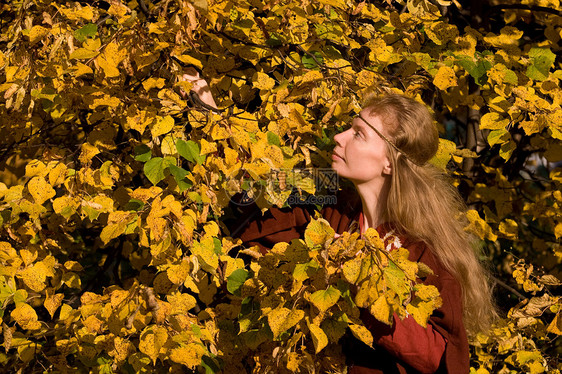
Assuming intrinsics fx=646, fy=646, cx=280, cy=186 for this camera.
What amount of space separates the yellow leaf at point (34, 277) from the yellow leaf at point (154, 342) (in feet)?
1.44

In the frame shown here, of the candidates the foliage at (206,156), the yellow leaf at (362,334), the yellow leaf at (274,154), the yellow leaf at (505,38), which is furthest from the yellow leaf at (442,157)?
the yellow leaf at (362,334)

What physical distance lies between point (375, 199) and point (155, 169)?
79 centimetres

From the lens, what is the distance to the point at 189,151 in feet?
5.45

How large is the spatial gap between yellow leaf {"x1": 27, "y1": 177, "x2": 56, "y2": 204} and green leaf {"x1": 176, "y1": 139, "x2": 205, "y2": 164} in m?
0.42

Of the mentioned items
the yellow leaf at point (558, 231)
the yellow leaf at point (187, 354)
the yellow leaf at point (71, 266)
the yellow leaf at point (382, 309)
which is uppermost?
the yellow leaf at point (382, 309)

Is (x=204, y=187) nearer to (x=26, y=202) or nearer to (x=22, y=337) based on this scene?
(x=26, y=202)

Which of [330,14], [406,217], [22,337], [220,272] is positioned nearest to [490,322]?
[406,217]

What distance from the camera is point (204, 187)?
1656mm

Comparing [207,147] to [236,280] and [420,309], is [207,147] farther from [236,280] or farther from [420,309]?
[420,309]

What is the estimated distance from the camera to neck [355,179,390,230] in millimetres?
2131

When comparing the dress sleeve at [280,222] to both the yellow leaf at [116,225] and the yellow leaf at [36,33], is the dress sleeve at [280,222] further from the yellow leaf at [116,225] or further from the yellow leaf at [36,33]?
the yellow leaf at [36,33]

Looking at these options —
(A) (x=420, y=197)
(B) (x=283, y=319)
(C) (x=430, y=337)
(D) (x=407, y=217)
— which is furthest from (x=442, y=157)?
(B) (x=283, y=319)

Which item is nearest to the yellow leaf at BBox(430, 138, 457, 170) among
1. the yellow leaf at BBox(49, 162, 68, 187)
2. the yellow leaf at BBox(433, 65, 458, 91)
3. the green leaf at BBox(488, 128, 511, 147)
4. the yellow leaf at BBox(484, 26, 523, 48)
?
the green leaf at BBox(488, 128, 511, 147)

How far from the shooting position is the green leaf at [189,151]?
65.1 inches
